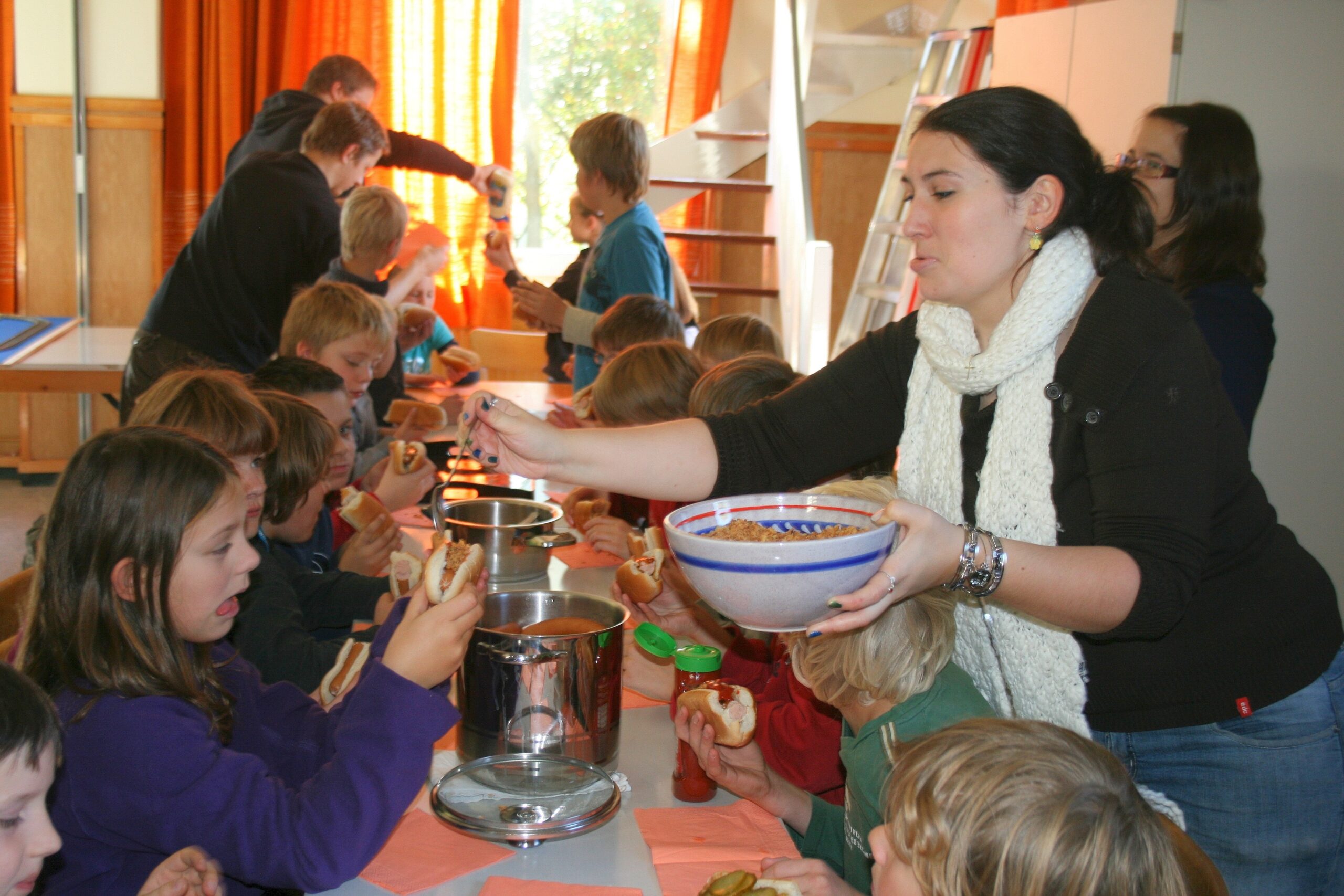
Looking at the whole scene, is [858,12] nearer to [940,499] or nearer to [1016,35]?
[1016,35]

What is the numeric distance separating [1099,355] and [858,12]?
597 centimetres

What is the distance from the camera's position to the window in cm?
668

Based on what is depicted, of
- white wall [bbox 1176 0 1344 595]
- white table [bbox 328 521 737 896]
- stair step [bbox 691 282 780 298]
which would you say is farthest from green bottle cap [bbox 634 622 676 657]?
stair step [bbox 691 282 780 298]

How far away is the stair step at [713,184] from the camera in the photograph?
6.01m

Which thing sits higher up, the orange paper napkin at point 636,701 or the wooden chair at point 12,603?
the wooden chair at point 12,603

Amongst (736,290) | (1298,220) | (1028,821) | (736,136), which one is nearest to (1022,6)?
(736,136)

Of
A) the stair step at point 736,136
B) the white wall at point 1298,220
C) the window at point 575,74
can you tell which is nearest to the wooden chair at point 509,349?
the window at point 575,74

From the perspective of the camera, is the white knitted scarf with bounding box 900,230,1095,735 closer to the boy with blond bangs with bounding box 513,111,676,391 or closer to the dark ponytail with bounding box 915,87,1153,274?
the dark ponytail with bounding box 915,87,1153,274

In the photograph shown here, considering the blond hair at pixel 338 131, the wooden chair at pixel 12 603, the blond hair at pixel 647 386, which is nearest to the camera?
the wooden chair at pixel 12 603

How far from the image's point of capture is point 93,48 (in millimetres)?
5820

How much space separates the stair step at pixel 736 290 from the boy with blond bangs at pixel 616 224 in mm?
2265

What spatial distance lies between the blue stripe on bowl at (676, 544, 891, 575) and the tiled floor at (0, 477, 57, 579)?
14.1 feet

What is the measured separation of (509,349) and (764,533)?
4615 mm

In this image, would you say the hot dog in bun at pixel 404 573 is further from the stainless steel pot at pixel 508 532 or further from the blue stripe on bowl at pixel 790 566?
the blue stripe on bowl at pixel 790 566
